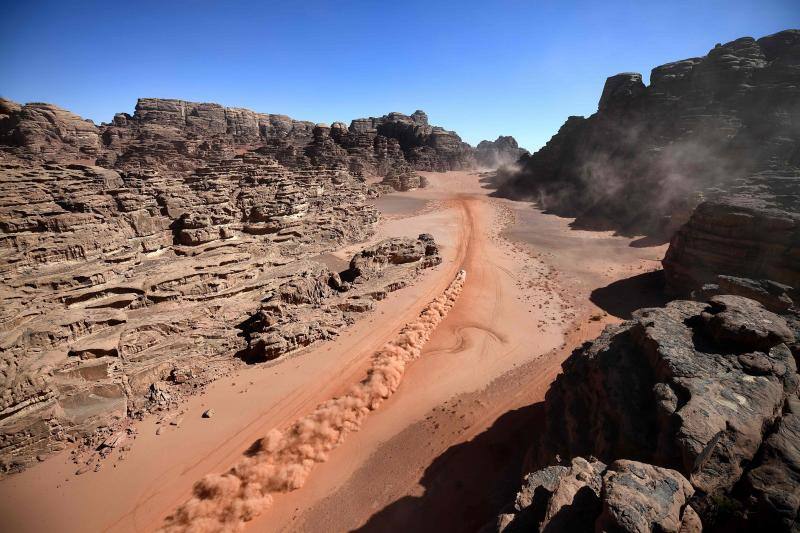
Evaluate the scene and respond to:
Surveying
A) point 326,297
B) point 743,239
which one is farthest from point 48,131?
point 743,239

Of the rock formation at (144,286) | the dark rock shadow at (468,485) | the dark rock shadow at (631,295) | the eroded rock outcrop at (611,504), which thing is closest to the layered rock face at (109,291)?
the rock formation at (144,286)

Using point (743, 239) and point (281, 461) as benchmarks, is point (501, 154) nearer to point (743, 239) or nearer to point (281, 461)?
point (743, 239)

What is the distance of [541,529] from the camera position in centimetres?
421

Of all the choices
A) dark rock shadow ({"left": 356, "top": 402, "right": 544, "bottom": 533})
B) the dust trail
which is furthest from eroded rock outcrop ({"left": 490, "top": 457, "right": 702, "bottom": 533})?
the dust trail

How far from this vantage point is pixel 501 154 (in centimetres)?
9188

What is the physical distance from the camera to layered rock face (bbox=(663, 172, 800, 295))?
14.1m

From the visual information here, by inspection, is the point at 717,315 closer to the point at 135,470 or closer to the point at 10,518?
the point at 135,470

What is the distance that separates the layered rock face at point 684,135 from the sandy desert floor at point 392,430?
13.4m

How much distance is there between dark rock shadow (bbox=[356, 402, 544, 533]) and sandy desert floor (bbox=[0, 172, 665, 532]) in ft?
0.08

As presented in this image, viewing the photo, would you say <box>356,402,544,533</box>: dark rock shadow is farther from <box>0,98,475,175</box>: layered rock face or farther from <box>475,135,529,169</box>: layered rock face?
<box>475,135,529,169</box>: layered rock face

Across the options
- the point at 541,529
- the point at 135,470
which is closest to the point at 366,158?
the point at 135,470

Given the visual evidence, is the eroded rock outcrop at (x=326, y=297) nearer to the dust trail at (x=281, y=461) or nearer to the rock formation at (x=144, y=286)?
the rock formation at (x=144, y=286)

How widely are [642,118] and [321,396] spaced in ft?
135

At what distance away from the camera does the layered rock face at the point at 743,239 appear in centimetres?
1415
